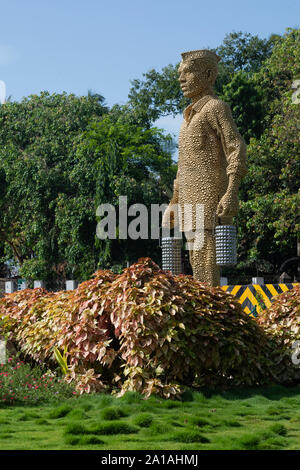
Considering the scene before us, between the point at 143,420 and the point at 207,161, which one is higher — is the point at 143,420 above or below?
below

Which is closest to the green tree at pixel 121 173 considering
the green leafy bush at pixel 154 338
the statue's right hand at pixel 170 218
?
the statue's right hand at pixel 170 218

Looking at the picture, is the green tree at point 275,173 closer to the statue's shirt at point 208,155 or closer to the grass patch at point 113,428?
the statue's shirt at point 208,155

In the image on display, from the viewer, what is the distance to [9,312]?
8227mm

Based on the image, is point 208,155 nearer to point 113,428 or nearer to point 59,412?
point 59,412

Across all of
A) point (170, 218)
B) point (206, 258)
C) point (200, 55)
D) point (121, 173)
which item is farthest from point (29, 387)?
point (121, 173)

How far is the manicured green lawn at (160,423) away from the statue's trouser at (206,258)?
2.26 meters

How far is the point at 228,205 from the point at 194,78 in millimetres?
1880

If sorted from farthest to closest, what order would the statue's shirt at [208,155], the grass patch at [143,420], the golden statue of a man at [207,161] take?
the statue's shirt at [208,155] → the golden statue of a man at [207,161] → the grass patch at [143,420]

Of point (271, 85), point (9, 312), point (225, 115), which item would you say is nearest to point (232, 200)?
point (225, 115)

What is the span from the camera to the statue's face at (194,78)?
28.1 feet

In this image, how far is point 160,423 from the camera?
4.94 meters

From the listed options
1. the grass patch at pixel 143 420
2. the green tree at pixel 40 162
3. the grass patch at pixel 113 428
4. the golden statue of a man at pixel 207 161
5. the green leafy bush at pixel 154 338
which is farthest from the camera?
the green tree at pixel 40 162

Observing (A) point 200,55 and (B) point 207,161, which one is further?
(A) point 200,55
